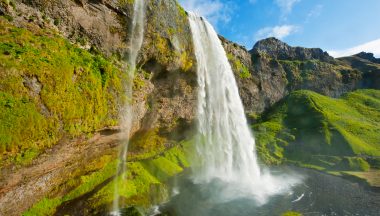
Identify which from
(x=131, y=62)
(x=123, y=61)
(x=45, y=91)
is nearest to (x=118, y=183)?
(x=123, y=61)

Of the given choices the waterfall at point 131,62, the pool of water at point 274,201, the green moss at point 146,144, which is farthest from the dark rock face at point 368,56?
the waterfall at point 131,62

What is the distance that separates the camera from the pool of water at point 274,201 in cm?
3083

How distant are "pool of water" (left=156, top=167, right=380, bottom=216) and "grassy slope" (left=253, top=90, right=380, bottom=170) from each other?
19565 millimetres

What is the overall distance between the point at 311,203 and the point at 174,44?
86.4ft

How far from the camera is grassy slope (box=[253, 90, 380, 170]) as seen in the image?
62.3m

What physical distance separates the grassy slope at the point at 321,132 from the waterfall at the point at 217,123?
62.1ft

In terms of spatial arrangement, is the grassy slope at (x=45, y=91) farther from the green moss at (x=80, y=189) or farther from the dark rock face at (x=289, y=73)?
the dark rock face at (x=289, y=73)

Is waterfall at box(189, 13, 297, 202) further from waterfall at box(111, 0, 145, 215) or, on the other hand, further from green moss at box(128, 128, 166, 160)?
waterfall at box(111, 0, 145, 215)

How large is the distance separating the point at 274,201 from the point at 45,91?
26725 millimetres

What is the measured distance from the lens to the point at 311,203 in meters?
33.8

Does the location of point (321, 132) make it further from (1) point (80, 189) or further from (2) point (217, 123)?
(1) point (80, 189)

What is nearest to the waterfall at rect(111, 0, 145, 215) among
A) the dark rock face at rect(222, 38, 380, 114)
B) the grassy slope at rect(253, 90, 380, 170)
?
the grassy slope at rect(253, 90, 380, 170)

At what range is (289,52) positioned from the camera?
131 metres

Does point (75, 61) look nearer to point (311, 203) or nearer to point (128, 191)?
point (128, 191)
